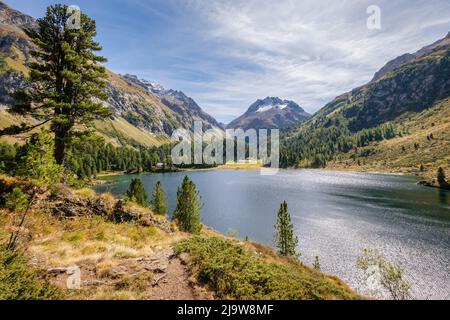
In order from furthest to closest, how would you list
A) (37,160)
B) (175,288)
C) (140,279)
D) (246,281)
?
(37,160) < (246,281) < (140,279) < (175,288)

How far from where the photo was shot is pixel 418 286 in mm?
41812

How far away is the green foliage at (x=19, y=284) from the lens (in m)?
8.68

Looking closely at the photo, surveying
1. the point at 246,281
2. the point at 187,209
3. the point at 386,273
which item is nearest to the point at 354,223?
the point at 386,273

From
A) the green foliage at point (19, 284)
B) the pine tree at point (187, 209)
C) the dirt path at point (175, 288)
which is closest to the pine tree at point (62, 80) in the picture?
the green foliage at point (19, 284)

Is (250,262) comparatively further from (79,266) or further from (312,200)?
(312,200)

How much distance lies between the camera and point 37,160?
15.0 metres

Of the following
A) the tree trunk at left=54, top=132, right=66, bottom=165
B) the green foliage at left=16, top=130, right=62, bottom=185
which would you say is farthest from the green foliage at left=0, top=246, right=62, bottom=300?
the tree trunk at left=54, top=132, right=66, bottom=165

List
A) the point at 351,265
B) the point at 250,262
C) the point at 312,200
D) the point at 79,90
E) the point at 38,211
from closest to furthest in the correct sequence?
1. the point at 250,262
2. the point at 38,211
3. the point at 79,90
4. the point at 351,265
5. the point at 312,200

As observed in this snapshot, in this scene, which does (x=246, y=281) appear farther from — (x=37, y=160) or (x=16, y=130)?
(x=16, y=130)

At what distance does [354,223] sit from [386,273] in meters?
35.2

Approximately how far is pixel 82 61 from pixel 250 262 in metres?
23.0

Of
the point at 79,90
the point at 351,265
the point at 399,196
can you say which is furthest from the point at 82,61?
the point at 399,196

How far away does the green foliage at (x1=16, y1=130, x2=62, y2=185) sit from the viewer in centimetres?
1482

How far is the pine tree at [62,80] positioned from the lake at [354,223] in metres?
7.45
